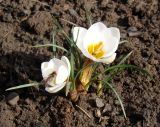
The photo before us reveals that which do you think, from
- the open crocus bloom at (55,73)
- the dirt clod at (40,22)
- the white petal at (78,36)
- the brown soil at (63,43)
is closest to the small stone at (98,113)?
the brown soil at (63,43)

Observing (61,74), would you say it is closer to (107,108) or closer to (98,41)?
(98,41)

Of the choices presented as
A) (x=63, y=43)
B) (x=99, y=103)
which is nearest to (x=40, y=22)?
(x=63, y=43)

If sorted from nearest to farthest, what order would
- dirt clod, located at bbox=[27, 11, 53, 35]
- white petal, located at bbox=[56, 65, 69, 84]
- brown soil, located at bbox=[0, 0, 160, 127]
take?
white petal, located at bbox=[56, 65, 69, 84] → brown soil, located at bbox=[0, 0, 160, 127] → dirt clod, located at bbox=[27, 11, 53, 35]

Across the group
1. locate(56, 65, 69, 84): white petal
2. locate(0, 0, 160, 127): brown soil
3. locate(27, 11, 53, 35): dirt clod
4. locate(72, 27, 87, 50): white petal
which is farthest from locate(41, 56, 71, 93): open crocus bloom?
locate(27, 11, 53, 35): dirt clod

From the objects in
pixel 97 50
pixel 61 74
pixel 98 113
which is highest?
pixel 97 50

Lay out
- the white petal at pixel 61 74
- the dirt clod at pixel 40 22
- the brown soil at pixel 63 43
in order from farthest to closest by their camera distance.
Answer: the dirt clod at pixel 40 22 < the brown soil at pixel 63 43 < the white petal at pixel 61 74

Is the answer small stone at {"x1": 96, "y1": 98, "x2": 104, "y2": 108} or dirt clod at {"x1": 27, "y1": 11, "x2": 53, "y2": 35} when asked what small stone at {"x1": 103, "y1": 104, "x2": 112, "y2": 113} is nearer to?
small stone at {"x1": 96, "y1": 98, "x2": 104, "y2": 108}

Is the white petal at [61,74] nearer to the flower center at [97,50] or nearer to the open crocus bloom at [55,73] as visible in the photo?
the open crocus bloom at [55,73]
